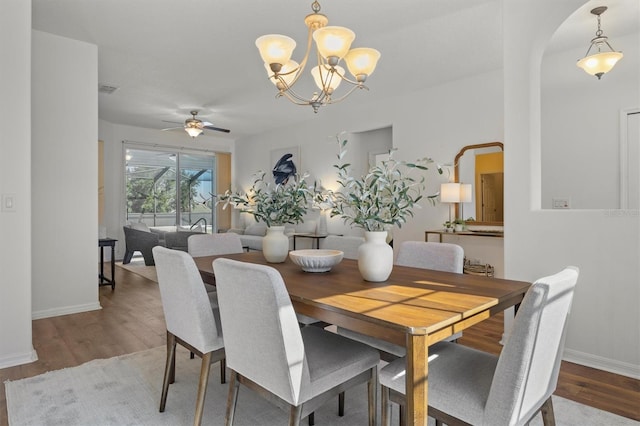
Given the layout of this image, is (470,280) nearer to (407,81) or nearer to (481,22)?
(481,22)

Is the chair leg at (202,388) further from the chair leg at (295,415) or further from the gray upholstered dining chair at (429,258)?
the gray upholstered dining chair at (429,258)

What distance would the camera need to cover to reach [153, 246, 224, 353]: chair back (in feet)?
5.42

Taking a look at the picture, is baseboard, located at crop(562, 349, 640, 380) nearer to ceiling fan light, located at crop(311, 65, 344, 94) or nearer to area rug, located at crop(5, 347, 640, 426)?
area rug, located at crop(5, 347, 640, 426)

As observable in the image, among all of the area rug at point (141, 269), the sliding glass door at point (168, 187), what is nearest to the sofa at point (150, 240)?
the area rug at point (141, 269)

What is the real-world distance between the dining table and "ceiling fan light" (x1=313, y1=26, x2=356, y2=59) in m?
1.33

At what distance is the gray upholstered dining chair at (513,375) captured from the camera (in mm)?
1083

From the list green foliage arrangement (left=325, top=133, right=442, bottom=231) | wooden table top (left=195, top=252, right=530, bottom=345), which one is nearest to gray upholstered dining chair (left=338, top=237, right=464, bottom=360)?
wooden table top (left=195, top=252, right=530, bottom=345)

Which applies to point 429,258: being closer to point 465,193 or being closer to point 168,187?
A: point 465,193

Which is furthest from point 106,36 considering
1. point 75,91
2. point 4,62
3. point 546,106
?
point 546,106

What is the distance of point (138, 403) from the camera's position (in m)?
2.00

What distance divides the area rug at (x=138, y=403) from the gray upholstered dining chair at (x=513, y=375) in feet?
2.07

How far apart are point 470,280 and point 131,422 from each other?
177 centimetres

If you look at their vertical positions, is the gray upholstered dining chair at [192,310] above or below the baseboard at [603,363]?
above

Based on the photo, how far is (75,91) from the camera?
3717 mm
